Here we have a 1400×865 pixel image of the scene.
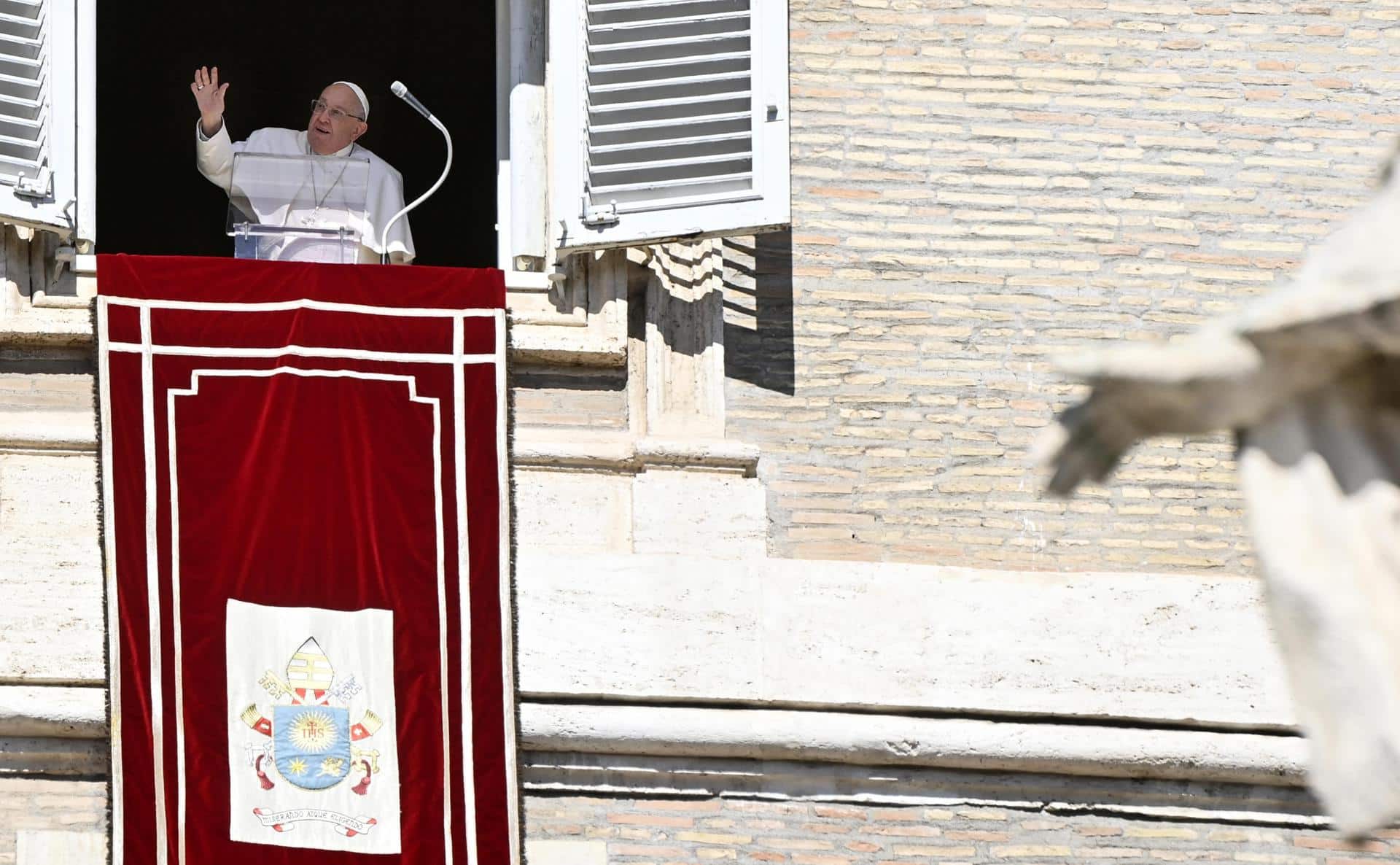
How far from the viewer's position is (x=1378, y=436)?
400 centimetres

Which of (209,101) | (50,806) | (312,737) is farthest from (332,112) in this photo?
(50,806)

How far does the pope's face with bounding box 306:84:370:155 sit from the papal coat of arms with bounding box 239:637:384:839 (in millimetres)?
1729

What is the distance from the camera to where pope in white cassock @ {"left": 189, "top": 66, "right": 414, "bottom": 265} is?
8773 millimetres

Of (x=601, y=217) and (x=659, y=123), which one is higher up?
(x=659, y=123)

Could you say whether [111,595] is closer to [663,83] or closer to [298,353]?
[298,353]

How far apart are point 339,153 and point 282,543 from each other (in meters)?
1.46

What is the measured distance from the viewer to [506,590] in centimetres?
804

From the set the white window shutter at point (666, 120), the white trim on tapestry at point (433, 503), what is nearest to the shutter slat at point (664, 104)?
the white window shutter at point (666, 120)

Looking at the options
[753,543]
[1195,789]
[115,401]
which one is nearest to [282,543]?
[115,401]

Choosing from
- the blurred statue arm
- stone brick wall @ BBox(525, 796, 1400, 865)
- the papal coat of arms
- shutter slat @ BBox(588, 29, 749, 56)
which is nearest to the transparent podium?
shutter slat @ BBox(588, 29, 749, 56)

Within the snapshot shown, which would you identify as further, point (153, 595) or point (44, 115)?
point (44, 115)

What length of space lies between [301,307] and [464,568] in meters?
0.76

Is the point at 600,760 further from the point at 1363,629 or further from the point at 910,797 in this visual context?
the point at 1363,629

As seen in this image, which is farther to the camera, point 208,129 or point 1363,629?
point 208,129
